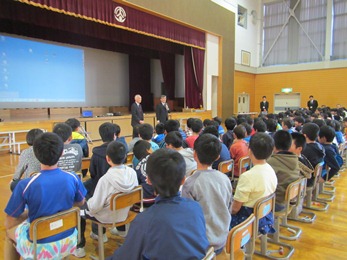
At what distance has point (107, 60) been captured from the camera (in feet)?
38.1

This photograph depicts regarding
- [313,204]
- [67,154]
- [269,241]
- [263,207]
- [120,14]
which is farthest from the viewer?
[120,14]

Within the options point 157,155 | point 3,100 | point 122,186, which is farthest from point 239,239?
point 3,100

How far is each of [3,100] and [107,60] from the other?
14.7 feet

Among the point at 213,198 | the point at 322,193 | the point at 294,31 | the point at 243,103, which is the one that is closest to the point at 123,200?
the point at 213,198

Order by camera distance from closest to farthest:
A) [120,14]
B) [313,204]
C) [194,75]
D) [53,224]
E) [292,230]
→ [53,224] < [292,230] < [313,204] < [120,14] < [194,75]

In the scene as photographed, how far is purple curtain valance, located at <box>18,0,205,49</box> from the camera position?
622 cm

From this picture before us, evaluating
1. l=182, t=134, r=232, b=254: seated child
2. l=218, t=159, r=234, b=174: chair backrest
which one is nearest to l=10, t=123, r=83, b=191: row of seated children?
l=218, t=159, r=234, b=174: chair backrest

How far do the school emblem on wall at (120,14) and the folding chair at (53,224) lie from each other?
6.61 metres

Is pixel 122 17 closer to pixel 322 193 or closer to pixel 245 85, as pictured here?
pixel 322 193

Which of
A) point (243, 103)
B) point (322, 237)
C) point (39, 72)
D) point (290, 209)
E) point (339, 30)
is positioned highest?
point (339, 30)

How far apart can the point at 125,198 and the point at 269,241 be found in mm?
1508

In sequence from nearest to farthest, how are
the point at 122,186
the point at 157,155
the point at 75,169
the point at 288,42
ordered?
the point at 157,155 < the point at 122,186 < the point at 75,169 < the point at 288,42

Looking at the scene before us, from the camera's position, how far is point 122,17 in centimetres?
747

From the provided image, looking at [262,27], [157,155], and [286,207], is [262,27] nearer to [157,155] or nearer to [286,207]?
[286,207]
